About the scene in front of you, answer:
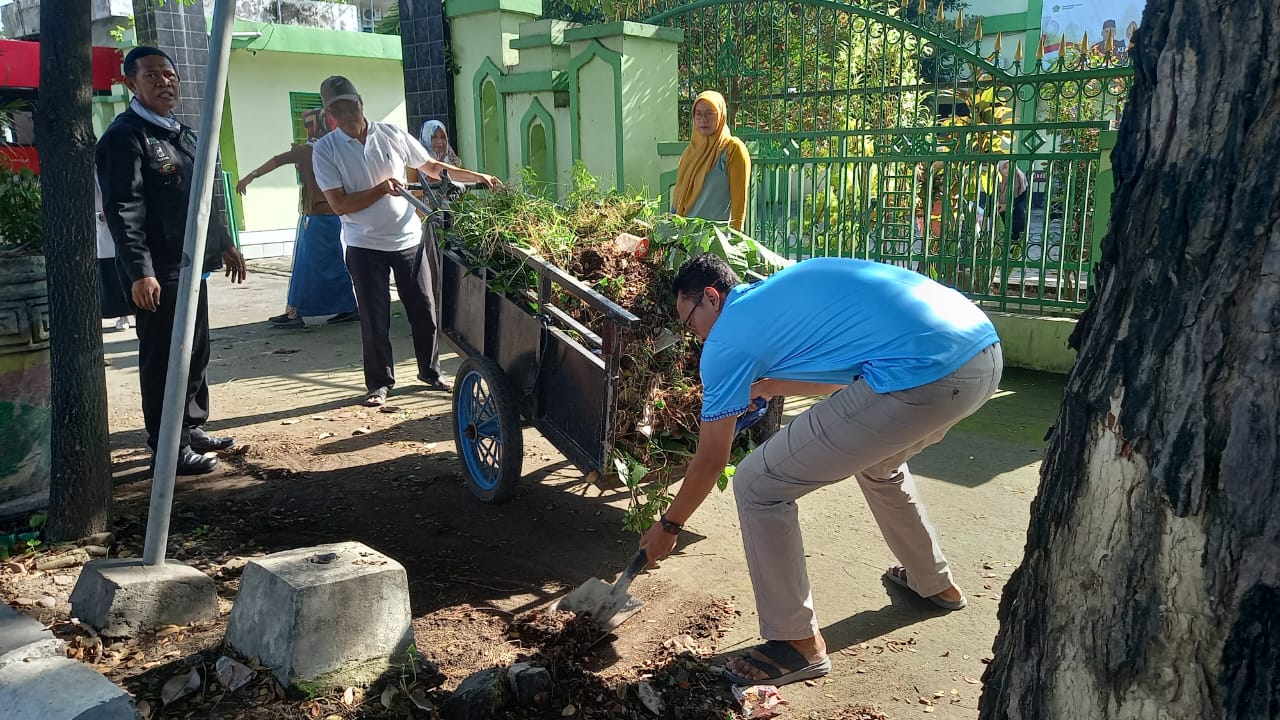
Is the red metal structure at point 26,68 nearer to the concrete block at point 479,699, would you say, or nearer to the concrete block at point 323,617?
the concrete block at point 323,617

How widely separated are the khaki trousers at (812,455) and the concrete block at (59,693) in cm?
182

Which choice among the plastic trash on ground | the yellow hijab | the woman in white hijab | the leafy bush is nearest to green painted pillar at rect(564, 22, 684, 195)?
the woman in white hijab

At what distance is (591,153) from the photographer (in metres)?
8.24

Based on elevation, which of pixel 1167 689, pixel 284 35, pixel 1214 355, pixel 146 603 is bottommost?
pixel 146 603

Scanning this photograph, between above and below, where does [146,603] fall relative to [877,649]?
above

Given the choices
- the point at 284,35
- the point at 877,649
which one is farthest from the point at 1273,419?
the point at 284,35

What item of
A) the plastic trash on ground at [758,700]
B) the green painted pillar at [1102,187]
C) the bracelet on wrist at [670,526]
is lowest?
the plastic trash on ground at [758,700]

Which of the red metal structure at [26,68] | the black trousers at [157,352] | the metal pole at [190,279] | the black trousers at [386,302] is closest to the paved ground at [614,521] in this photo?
the black trousers at [386,302]

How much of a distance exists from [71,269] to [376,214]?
7.68 feet

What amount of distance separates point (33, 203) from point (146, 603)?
2.11 metres

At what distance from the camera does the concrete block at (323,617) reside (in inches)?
111

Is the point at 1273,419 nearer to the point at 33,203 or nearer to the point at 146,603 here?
the point at 146,603

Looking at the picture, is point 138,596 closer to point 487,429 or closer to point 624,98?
point 487,429

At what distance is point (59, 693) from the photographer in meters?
2.53
